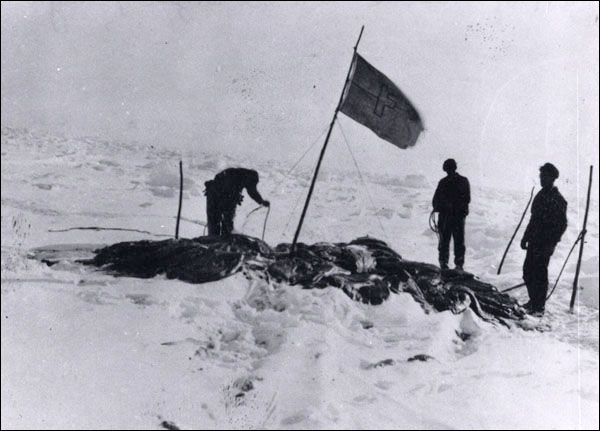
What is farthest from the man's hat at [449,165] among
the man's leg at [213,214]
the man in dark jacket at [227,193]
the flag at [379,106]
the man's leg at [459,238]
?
the man's leg at [213,214]

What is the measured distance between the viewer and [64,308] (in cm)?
366

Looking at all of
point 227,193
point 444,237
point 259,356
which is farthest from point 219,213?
point 444,237

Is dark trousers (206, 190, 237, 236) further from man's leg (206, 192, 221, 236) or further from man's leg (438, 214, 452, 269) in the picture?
man's leg (438, 214, 452, 269)

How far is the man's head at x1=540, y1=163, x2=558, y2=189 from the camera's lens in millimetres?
4637

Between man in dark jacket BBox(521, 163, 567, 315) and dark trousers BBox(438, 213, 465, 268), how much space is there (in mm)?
726

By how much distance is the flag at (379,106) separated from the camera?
16.2ft

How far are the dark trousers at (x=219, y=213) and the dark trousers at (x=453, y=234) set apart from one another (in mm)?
2338

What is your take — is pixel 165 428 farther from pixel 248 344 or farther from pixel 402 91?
pixel 402 91

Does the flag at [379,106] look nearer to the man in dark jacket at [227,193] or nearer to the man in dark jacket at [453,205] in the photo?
the man in dark jacket at [453,205]

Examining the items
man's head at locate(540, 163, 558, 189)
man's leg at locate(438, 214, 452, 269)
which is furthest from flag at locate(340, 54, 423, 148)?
man's head at locate(540, 163, 558, 189)

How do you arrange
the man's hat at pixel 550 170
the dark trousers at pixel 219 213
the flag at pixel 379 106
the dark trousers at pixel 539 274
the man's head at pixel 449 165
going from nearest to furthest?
1. the man's hat at pixel 550 170
2. the dark trousers at pixel 539 274
3. the flag at pixel 379 106
4. the man's head at pixel 449 165
5. the dark trousers at pixel 219 213

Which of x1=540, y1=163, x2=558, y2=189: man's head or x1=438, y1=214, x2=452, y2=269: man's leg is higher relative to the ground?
x1=540, y1=163, x2=558, y2=189: man's head

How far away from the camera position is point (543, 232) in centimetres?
473

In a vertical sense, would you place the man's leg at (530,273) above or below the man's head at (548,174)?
below
